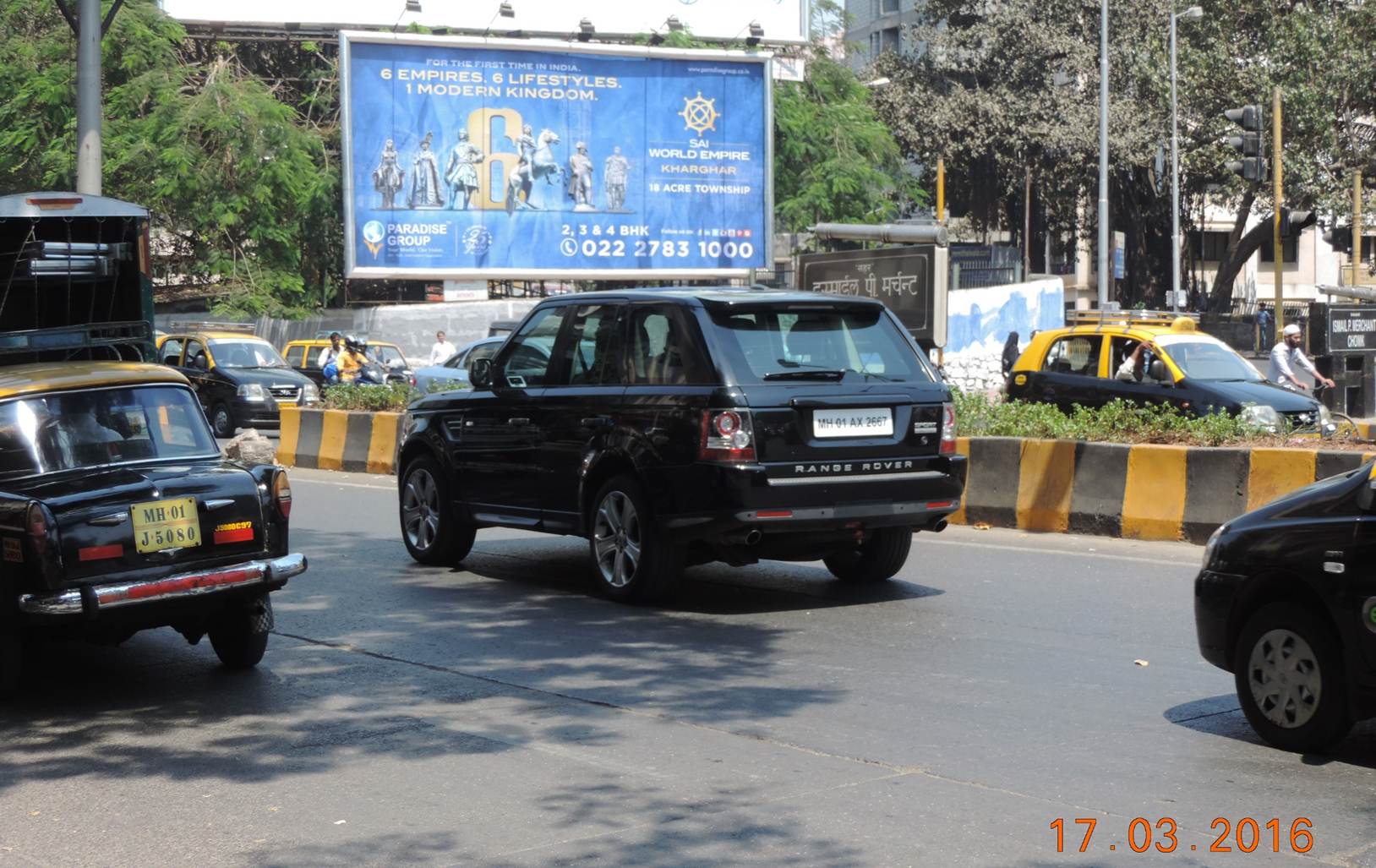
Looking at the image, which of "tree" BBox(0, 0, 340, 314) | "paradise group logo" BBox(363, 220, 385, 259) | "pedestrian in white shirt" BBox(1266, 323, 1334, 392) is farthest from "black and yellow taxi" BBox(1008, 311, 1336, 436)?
"tree" BBox(0, 0, 340, 314)

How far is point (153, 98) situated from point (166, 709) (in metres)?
35.0

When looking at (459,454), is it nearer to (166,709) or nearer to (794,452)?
(794,452)

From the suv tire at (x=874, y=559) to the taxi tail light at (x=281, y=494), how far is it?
368 cm

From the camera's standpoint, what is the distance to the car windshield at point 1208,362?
16.9m

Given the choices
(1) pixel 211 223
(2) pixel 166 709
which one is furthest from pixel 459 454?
(1) pixel 211 223

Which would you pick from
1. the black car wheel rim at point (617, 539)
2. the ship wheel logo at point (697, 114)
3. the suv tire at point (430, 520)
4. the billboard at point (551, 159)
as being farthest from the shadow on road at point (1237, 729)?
the ship wheel logo at point (697, 114)

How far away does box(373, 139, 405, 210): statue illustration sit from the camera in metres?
33.9

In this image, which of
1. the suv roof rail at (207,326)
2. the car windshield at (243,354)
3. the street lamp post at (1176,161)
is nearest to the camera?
the car windshield at (243,354)

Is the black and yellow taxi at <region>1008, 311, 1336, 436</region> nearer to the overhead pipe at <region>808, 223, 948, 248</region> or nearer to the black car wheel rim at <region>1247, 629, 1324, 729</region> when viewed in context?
the overhead pipe at <region>808, 223, 948, 248</region>

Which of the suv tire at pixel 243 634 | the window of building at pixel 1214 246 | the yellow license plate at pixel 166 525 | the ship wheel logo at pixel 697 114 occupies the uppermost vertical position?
the ship wheel logo at pixel 697 114

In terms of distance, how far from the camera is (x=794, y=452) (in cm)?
936

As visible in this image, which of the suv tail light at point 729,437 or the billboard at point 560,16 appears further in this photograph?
the billboard at point 560,16

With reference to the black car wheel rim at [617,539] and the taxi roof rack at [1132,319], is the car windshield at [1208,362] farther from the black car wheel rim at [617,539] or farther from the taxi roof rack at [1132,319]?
the black car wheel rim at [617,539]

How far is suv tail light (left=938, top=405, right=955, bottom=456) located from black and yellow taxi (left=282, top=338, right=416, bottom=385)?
2244cm
